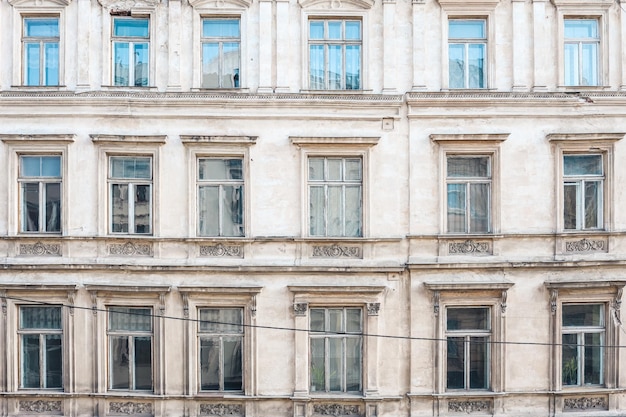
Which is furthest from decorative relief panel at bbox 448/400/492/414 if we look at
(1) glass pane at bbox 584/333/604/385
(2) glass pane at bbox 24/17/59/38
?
(2) glass pane at bbox 24/17/59/38

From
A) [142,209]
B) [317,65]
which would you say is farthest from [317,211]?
[142,209]

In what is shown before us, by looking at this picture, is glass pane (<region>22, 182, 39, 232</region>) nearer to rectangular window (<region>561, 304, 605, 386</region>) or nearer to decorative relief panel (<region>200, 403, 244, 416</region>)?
decorative relief panel (<region>200, 403, 244, 416</region>)

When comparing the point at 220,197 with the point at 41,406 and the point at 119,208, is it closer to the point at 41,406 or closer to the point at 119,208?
the point at 119,208

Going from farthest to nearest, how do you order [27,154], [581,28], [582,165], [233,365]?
[581,28]
[582,165]
[233,365]
[27,154]

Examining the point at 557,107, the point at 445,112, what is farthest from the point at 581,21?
the point at 445,112

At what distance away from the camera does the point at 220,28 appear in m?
14.7

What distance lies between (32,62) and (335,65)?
241 inches

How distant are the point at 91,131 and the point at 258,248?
13.2ft

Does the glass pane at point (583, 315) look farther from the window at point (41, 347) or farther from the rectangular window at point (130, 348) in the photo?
the window at point (41, 347)

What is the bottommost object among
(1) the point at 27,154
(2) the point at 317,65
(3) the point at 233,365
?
(3) the point at 233,365

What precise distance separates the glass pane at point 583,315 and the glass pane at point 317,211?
16.8ft

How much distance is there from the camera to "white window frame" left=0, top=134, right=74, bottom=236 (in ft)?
46.7

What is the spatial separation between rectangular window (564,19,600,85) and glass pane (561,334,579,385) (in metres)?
5.18

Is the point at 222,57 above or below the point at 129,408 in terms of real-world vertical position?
above
